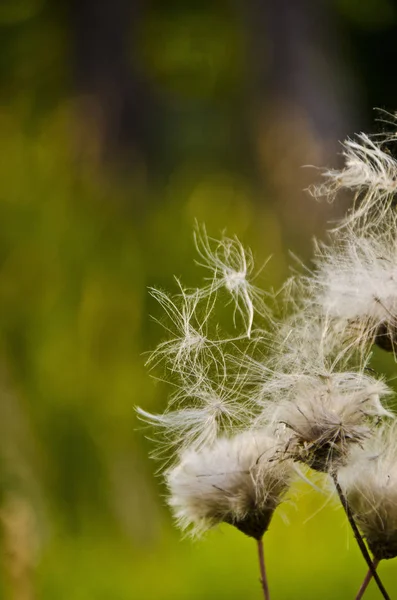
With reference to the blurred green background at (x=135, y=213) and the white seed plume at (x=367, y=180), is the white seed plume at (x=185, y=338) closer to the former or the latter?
the white seed plume at (x=367, y=180)

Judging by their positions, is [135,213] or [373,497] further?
[135,213]

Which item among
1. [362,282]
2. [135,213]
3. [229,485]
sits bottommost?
[135,213]

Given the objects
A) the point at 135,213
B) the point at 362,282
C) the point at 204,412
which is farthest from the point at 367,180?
the point at 135,213

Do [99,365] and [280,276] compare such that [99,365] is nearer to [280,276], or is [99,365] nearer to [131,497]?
[131,497]

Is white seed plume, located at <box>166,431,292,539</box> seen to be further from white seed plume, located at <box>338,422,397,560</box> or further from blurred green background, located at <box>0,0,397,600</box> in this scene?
blurred green background, located at <box>0,0,397,600</box>

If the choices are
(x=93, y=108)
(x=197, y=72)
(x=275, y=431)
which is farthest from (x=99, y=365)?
(x=275, y=431)

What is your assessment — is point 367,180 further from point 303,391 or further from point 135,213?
point 135,213

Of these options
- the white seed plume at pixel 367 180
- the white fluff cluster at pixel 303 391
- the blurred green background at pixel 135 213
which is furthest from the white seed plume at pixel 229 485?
the blurred green background at pixel 135 213

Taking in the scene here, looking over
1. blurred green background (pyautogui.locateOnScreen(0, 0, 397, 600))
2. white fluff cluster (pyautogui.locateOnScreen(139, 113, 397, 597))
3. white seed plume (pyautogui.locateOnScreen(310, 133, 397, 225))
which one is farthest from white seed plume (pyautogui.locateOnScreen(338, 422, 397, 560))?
blurred green background (pyautogui.locateOnScreen(0, 0, 397, 600))
